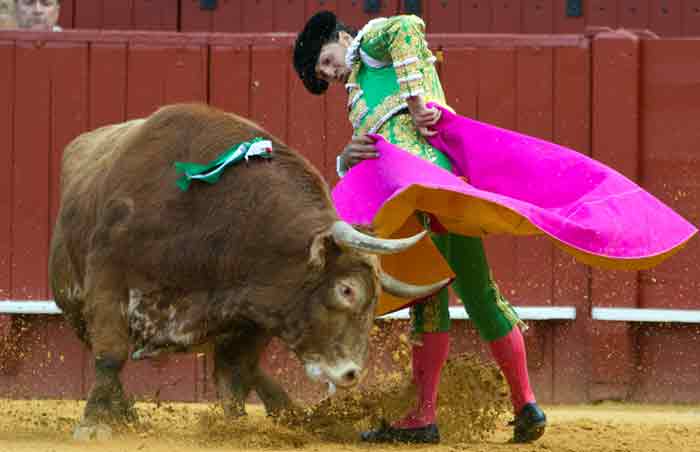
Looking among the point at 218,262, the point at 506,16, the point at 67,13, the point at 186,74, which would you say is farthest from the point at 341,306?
the point at 67,13

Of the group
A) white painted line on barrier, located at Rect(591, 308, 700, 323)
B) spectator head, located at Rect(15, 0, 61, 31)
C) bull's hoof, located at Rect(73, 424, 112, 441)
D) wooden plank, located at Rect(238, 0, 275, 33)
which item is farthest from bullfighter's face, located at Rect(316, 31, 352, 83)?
wooden plank, located at Rect(238, 0, 275, 33)

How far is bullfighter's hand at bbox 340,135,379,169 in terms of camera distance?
531 cm

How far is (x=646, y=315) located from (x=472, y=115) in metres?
1.21

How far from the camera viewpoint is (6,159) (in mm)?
7832

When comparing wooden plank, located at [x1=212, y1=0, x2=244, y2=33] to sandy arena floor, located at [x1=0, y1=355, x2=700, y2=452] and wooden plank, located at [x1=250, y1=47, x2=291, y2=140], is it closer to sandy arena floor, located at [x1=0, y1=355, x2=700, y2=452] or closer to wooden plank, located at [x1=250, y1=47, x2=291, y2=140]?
wooden plank, located at [x1=250, y1=47, x2=291, y2=140]

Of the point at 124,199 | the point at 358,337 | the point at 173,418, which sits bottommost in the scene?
the point at 173,418

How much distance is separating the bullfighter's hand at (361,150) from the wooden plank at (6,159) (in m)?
2.87

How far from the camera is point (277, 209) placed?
5145 mm

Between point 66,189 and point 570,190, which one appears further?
point 66,189

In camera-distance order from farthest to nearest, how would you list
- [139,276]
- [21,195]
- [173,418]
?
[21,195]
[173,418]
[139,276]

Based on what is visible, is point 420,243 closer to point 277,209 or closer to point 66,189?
point 277,209

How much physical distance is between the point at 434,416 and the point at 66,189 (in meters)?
1.64

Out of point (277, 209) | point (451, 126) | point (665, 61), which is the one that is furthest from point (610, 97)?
point (277, 209)

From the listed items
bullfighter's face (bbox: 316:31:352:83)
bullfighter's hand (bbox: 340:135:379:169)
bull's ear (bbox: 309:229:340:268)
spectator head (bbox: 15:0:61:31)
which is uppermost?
spectator head (bbox: 15:0:61:31)
